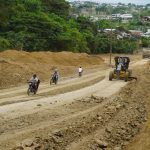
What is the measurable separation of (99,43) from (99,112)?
86.0m

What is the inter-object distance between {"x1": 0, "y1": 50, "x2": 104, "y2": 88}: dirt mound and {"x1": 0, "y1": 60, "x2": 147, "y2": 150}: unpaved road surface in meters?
12.2

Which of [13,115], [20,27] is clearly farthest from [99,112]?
[20,27]

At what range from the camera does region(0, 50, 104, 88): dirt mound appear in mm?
45616

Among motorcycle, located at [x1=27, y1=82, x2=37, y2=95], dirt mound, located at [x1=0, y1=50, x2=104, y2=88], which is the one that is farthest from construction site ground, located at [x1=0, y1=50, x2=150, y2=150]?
dirt mound, located at [x1=0, y1=50, x2=104, y2=88]

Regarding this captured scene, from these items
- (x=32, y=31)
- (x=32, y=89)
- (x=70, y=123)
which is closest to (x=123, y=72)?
(x=32, y=89)

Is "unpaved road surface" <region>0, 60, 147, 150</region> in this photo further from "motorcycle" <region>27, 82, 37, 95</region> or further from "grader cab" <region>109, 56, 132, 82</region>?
"grader cab" <region>109, 56, 132, 82</region>

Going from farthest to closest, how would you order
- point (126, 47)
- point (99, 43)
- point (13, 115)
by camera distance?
point (126, 47), point (99, 43), point (13, 115)

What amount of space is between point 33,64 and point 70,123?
1481 inches

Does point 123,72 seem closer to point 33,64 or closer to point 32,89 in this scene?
point 33,64

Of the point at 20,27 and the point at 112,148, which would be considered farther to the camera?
the point at 20,27

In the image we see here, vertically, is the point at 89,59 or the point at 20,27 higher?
the point at 20,27

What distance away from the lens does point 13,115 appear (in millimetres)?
22922

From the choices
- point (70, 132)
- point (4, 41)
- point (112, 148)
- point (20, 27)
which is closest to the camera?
point (112, 148)

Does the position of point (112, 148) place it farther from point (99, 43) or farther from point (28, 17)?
point (99, 43)
